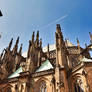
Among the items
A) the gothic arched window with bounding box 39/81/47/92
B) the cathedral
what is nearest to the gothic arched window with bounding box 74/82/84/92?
the cathedral

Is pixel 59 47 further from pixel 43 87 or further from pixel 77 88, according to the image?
pixel 77 88

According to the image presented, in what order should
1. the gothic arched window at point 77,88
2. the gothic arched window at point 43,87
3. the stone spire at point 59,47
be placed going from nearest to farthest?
the gothic arched window at point 77,88
the gothic arched window at point 43,87
the stone spire at point 59,47

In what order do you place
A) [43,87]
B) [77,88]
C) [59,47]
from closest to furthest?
[77,88] → [43,87] → [59,47]

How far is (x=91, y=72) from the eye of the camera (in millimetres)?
12258

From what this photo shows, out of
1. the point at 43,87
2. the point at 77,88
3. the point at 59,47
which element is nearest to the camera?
the point at 77,88

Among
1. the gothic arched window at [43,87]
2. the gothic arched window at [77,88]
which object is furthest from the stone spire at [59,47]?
the gothic arched window at [43,87]

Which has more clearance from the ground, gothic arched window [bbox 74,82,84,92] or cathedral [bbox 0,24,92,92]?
cathedral [bbox 0,24,92,92]

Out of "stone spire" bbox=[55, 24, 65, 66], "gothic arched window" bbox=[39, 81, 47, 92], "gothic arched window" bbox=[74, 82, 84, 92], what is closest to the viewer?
A: "gothic arched window" bbox=[74, 82, 84, 92]

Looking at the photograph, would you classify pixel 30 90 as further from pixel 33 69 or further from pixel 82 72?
pixel 82 72

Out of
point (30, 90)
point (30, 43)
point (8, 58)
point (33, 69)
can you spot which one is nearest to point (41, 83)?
point (30, 90)

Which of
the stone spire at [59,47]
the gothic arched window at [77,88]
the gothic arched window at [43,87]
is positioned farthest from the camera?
the stone spire at [59,47]

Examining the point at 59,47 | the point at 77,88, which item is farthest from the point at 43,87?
the point at 59,47

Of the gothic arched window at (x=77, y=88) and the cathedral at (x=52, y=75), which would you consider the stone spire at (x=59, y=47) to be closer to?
the cathedral at (x=52, y=75)

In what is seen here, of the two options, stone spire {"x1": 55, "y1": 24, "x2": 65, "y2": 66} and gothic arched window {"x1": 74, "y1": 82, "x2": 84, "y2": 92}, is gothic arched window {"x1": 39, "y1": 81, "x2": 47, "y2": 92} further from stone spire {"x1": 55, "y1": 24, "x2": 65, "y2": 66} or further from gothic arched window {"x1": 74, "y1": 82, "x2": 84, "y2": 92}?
gothic arched window {"x1": 74, "y1": 82, "x2": 84, "y2": 92}
